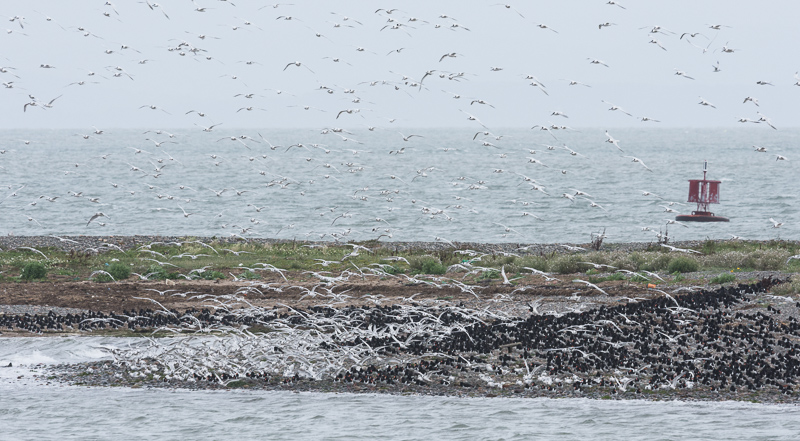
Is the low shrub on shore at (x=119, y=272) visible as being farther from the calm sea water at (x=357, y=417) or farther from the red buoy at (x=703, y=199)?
the red buoy at (x=703, y=199)

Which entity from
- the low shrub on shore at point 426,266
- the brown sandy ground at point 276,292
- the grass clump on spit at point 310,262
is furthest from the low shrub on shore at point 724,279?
the low shrub on shore at point 426,266

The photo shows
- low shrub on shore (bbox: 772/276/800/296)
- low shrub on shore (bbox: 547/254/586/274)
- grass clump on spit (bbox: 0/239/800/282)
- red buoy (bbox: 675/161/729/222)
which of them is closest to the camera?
low shrub on shore (bbox: 772/276/800/296)

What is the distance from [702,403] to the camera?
56.4 feet

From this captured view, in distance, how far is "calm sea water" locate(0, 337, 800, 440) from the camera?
16.4m

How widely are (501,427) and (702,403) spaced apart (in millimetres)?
3938

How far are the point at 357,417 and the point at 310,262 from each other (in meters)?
17.1

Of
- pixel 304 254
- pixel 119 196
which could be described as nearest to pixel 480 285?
pixel 304 254

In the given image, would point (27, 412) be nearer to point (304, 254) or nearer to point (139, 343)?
point (139, 343)

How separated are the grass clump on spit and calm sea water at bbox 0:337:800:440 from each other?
10826 millimetres

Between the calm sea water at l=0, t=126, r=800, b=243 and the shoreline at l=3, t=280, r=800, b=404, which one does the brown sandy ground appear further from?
the shoreline at l=3, t=280, r=800, b=404

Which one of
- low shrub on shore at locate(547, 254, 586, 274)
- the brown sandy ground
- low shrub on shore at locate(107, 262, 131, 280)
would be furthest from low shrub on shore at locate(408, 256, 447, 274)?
low shrub on shore at locate(107, 262, 131, 280)

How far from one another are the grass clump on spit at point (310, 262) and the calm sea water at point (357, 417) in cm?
1083

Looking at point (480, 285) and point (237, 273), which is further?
point (237, 273)

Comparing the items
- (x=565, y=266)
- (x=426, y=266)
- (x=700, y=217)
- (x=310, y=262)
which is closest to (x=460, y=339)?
(x=426, y=266)
